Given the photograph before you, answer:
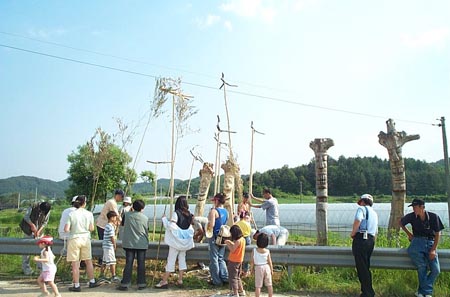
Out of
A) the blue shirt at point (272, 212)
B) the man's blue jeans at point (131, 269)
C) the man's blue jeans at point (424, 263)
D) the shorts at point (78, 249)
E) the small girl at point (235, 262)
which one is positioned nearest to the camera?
the man's blue jeans at point (424, 263)

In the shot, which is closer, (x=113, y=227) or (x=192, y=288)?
(x=192, y=288)

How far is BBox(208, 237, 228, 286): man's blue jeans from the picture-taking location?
7.10m

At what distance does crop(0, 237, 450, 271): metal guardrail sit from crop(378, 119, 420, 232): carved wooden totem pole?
9.50ft

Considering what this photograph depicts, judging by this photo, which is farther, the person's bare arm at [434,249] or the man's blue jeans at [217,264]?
the man's blue jeans at [217,264]

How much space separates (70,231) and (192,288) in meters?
2.32

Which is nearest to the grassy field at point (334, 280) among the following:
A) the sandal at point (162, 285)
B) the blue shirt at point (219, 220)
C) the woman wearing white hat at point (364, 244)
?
the sandal at point (162, 285)

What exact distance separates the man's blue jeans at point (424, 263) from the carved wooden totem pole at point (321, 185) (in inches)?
122

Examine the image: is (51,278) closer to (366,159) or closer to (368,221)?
(368,221)

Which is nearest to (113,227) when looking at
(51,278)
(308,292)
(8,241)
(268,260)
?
(51,278)

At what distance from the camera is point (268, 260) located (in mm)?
6301

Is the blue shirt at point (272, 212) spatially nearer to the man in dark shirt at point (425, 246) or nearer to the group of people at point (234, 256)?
the group of people at point (234, 256)

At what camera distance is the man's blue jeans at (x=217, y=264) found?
710cm

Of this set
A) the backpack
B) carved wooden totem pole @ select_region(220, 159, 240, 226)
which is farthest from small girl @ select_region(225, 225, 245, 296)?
carved wooden totem pole @ select_region(220, 159, 240, 226)

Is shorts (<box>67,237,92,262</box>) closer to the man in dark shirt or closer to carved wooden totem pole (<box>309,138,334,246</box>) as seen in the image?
carved wooden totem pole (<box>309,138,334,246</box>)
